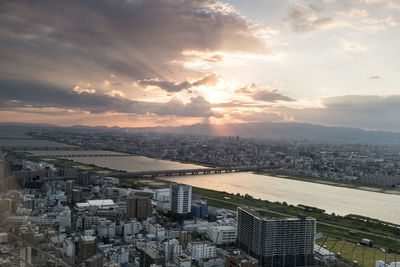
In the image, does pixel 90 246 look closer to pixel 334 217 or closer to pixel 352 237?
pixel 352 237

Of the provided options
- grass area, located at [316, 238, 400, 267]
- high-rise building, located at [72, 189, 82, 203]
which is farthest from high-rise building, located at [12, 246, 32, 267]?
grass area, located at [316, 238, 400, 267]

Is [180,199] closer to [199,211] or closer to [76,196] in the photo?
[199,211]

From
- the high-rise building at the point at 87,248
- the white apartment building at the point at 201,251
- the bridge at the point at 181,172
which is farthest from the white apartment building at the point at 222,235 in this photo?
the bridge at the point at 181,172

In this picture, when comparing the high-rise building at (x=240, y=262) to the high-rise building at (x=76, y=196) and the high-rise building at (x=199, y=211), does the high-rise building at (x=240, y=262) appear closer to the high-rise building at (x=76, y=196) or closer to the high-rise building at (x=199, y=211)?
the high-rise building at (x=199, y=211)

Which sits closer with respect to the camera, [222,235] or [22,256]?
[22,256]

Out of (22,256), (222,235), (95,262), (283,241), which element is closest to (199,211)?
(222,235)

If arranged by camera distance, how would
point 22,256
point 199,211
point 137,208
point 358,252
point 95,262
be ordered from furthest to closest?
point 199,211, point 137,208, point 358,252, point 95,262, point 22,256
